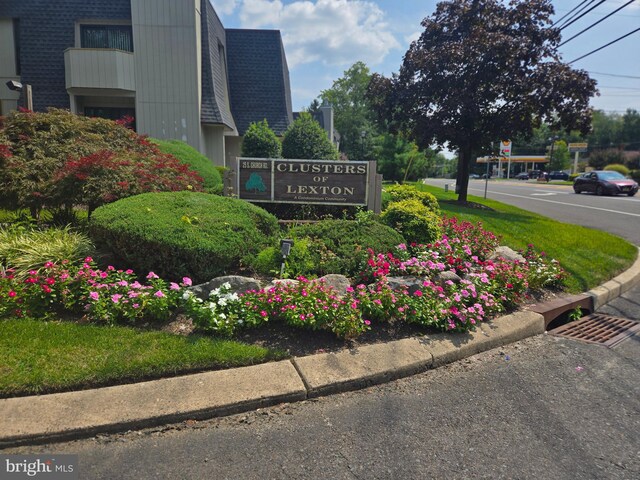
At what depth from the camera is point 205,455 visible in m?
2.58

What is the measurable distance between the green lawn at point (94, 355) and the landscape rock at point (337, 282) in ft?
3.39

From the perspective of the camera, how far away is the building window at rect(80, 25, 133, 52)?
1647 centimetres

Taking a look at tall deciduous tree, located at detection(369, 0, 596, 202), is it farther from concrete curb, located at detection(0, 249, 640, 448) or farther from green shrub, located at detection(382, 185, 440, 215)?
concrete curb, located at detection(0, 249, 640, 448)

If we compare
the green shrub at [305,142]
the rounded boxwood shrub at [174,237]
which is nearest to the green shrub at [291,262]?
the rounded boxwood shrub at [174,237]

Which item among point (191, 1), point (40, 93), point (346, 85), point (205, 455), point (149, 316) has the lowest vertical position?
point (205, 455)

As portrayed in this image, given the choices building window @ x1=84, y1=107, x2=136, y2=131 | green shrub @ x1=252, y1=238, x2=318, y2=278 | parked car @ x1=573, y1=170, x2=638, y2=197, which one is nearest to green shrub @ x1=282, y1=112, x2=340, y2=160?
building window @ x1=84, y1=107, x2=136, y2=131

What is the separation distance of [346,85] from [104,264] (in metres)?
65.0

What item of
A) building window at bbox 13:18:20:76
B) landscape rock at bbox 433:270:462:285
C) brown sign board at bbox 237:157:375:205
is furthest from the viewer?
building window at bbox 13:18:20:76

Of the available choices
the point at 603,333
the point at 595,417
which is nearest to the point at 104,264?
the point at 595,417

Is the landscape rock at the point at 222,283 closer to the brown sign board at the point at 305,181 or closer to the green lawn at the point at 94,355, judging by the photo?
the green lawn at the point at 94,355

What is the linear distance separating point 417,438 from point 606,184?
88.1ft

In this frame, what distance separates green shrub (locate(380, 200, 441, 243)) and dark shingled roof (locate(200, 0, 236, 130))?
12.0 m

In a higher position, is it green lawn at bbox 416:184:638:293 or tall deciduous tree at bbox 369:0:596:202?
tall deciduous tree at bbox 369:0:596:202

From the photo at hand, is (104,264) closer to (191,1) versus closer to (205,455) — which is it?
(205,455)
